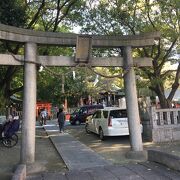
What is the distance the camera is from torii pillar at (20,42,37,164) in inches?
442

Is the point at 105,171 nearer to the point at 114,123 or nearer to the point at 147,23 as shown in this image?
the point at 114,123

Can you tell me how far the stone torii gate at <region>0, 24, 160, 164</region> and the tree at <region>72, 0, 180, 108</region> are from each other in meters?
5.68

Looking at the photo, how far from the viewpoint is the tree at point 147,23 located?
18266mm

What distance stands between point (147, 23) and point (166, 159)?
1073 cm

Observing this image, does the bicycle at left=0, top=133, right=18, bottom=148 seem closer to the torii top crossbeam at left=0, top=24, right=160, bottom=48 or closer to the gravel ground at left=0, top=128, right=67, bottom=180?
the gravel ground at left=0, top=128, right=67, bottom=180

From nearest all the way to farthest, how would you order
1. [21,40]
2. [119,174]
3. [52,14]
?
[119,174] → [21,40] → [52,14]

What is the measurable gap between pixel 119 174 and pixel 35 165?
2.98 m

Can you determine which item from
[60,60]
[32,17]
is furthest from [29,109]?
[32,17]

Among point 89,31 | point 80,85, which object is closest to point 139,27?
point 89,31

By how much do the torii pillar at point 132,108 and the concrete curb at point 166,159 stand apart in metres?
1.37

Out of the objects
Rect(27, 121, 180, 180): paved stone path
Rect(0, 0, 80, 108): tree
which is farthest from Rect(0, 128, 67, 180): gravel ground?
Rect(0, 0, 80, 108): tree

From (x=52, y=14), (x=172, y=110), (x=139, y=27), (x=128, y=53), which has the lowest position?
(x=172, y=110)

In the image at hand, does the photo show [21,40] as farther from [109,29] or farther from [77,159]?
[109,29]

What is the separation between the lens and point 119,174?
936cm
